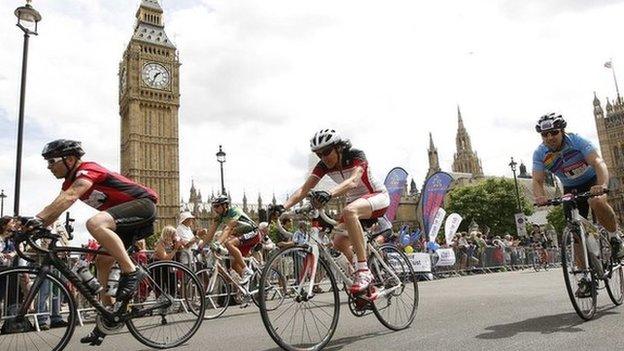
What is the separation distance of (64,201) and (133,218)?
71 cm

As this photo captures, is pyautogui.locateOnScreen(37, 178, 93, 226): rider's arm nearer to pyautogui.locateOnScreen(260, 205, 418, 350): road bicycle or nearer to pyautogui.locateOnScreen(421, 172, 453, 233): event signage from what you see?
pyautogui.locateOnScreen(260, 205, 418, 350): road bicycle

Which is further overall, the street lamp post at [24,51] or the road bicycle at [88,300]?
the street lamp post at [24,51]

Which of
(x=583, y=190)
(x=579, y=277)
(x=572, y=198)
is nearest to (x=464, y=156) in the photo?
(x=583, y=190)

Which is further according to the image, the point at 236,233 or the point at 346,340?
the point at 236,233

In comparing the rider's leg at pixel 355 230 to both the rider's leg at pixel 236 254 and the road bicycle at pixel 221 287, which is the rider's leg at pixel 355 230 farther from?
the rider's leg at pixel 236 254

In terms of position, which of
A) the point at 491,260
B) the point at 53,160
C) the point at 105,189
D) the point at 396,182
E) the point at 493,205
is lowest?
the point at 491,260

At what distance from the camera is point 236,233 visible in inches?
A: 362

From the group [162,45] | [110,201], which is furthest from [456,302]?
[162,45]

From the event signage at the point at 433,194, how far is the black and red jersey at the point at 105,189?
17.2 meters

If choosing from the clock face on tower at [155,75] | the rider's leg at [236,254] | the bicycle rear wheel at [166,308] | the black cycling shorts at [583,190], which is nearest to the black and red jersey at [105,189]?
the bicycle rear wheel at [166,308]

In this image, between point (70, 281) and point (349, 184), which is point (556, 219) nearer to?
point (349, 184)

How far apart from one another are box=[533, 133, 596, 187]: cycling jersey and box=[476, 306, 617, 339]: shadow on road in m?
1.54

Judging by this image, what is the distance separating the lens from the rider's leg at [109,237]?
4535mm

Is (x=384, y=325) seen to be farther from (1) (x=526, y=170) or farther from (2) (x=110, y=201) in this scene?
(1) (x=526, y=170)
